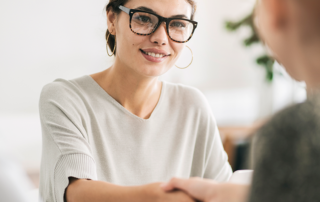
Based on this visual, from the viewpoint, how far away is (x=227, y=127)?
14.6 feet

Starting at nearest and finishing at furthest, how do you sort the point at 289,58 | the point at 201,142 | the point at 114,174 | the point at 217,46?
the point at 289,58 < the point at 114,174 < the point at 201,142 < the point at 217,46

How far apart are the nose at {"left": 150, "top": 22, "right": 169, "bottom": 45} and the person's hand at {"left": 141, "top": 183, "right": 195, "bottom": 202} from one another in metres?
0.72

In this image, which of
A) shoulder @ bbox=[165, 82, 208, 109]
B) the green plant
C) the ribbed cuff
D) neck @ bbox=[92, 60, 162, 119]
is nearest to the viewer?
the ribbed cuff

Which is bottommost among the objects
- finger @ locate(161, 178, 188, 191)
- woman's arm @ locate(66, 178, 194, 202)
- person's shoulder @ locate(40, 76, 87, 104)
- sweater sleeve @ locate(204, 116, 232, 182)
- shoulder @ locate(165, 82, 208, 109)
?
sweater sleeve @ locate(204, 116, 232, 182)

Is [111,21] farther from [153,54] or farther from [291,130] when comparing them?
[291,130]

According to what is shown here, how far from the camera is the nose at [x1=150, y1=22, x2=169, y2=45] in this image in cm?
140

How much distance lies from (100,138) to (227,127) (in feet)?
10.7

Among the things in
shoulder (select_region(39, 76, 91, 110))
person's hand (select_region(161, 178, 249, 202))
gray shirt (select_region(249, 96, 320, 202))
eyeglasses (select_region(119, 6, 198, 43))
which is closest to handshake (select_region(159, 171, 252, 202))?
person's hand (select_region(161, 178, 249, 202))

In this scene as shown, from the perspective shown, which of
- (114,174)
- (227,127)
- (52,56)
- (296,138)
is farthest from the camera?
(227,127)

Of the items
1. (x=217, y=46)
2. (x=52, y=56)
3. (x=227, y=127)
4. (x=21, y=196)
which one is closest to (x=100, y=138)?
(x=21, y=196)

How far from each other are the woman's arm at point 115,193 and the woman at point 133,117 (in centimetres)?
4

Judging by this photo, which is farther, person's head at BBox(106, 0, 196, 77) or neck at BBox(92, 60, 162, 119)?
neck at BBox(92, 60, 162, 119)

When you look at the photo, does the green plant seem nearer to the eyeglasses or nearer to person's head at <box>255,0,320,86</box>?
the eyeglasses

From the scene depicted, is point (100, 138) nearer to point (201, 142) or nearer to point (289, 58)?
point (201, 142)
